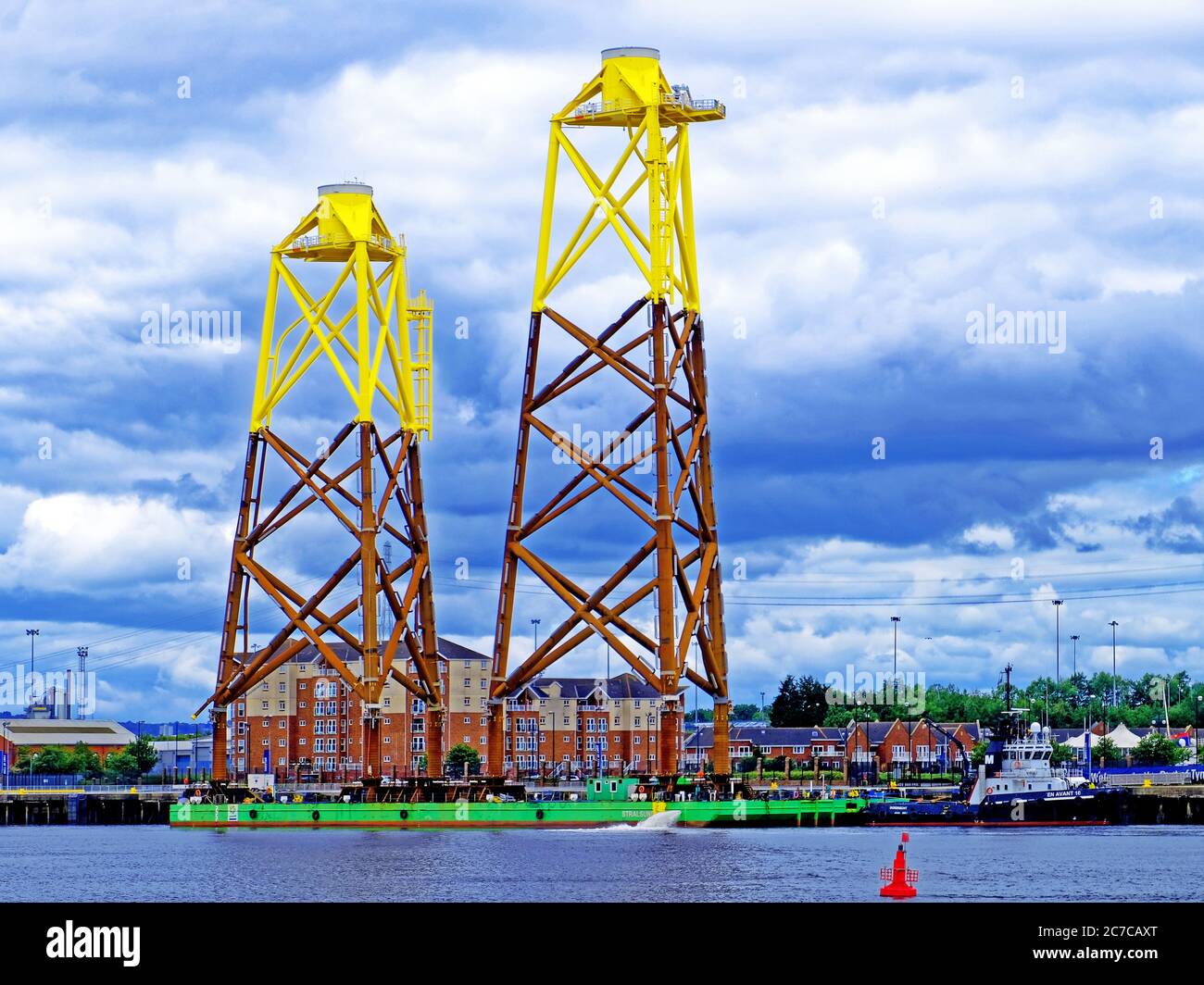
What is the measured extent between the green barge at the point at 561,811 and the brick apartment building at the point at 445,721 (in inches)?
1852

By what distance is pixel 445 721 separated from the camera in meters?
130

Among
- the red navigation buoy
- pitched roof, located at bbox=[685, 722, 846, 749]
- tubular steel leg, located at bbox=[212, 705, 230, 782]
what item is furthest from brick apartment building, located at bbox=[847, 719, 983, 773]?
the red navigation buoy

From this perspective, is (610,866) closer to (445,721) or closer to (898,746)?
(445,721)

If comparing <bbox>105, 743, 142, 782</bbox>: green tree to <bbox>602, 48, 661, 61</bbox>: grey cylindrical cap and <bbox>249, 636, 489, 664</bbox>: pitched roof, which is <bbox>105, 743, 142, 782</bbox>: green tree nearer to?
<bbox>249, 636, 489, 664</bbox>: pitched roof

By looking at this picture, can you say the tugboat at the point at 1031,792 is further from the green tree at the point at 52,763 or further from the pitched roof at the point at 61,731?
the pitched roof at the point at 61,731

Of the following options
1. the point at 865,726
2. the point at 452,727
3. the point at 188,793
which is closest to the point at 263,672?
the point at 188,793

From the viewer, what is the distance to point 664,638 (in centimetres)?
6712

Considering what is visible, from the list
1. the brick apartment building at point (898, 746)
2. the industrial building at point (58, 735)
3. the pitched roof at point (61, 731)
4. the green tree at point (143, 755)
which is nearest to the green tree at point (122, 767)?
the green tree at point (143, 755)

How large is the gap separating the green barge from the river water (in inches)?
49.0

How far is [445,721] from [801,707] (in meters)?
37.0
